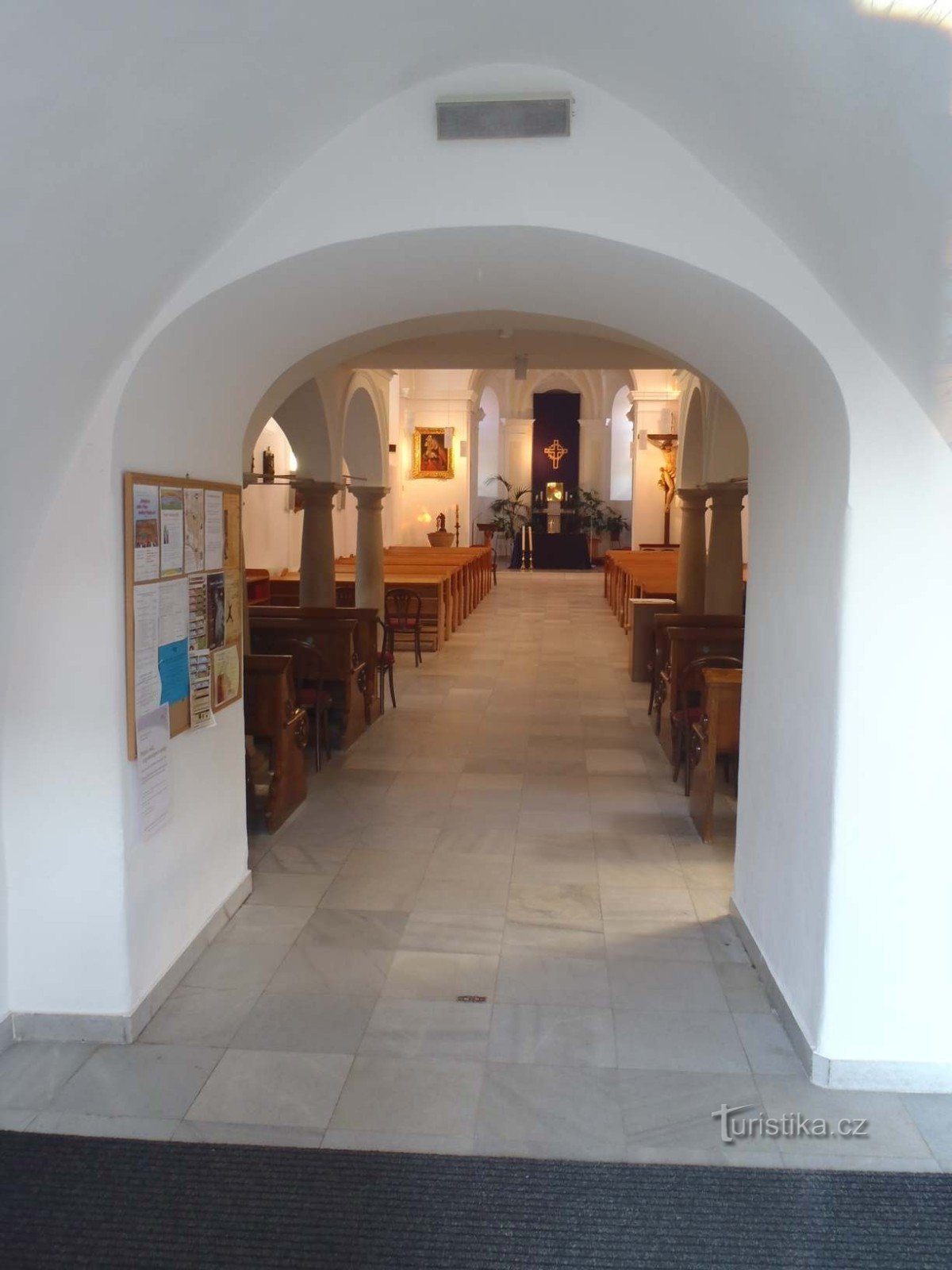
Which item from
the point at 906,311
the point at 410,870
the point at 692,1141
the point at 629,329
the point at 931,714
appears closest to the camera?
the point at 906,311

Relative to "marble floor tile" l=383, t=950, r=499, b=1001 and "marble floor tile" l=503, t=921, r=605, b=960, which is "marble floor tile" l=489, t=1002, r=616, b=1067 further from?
"marble floor tile" l=503, t=921, r=605, b=960

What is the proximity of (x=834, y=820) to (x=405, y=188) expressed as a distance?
2.37 metres

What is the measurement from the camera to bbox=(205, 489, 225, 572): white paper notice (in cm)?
397

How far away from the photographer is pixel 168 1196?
2646 mm

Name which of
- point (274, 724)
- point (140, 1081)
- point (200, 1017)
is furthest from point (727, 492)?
point (140, 1081)

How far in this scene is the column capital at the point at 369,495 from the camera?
38.4 ft

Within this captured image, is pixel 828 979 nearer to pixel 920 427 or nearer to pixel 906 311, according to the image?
pixel 920 427

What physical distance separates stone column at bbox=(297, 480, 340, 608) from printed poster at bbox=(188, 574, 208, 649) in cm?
648

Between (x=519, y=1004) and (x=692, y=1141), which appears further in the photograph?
(x=519, y=1004)

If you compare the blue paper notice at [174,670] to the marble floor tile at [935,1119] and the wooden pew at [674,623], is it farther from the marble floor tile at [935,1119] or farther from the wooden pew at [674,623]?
the wooden pew at [674,623]

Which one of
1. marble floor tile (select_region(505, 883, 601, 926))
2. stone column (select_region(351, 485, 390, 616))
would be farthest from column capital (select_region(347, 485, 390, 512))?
marble floor tile (select_region(505, 883, 601, 926))

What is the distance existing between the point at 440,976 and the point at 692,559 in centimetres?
840

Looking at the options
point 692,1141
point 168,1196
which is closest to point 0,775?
point 168,1196

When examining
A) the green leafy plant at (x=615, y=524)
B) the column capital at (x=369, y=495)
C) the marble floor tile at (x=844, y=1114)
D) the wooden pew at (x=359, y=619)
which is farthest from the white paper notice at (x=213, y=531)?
the green leafy plant at (x=615, y=524)
